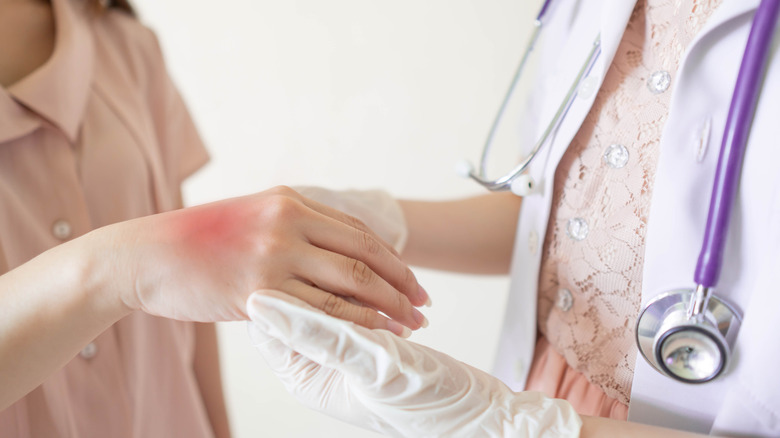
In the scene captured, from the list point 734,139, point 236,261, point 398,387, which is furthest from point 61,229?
point 734,139

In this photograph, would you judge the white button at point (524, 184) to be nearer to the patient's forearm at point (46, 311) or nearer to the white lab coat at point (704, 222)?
the white lab coat at point (704, 222)

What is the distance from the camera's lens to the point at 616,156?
52 cm

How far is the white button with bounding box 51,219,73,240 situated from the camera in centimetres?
67

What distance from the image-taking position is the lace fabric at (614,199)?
1.61 feet

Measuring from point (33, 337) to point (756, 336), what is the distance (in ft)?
1.92

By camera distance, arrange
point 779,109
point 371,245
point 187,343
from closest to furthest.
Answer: point 779,109, point 371,245, point 187,343

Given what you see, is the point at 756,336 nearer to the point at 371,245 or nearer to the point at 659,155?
the point at 659,155

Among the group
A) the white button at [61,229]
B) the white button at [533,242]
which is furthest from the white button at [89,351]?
the white button at [533,242]

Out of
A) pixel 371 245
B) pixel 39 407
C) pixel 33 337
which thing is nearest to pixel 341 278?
pixel 371 245

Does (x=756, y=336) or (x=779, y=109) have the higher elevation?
(x=779, y=109)

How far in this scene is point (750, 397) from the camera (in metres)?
0.39

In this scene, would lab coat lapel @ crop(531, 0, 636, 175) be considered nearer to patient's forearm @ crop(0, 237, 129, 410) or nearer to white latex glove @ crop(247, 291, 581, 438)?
white latex glove @ crop(247, 291, 581, 438)

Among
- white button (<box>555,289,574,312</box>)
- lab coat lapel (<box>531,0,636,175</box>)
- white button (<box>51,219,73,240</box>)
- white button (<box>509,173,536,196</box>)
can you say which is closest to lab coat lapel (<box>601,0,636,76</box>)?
lab coat lapel (<box>531,0,636,175</box>)

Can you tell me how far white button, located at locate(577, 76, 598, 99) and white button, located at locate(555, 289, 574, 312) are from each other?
22 centimetres
